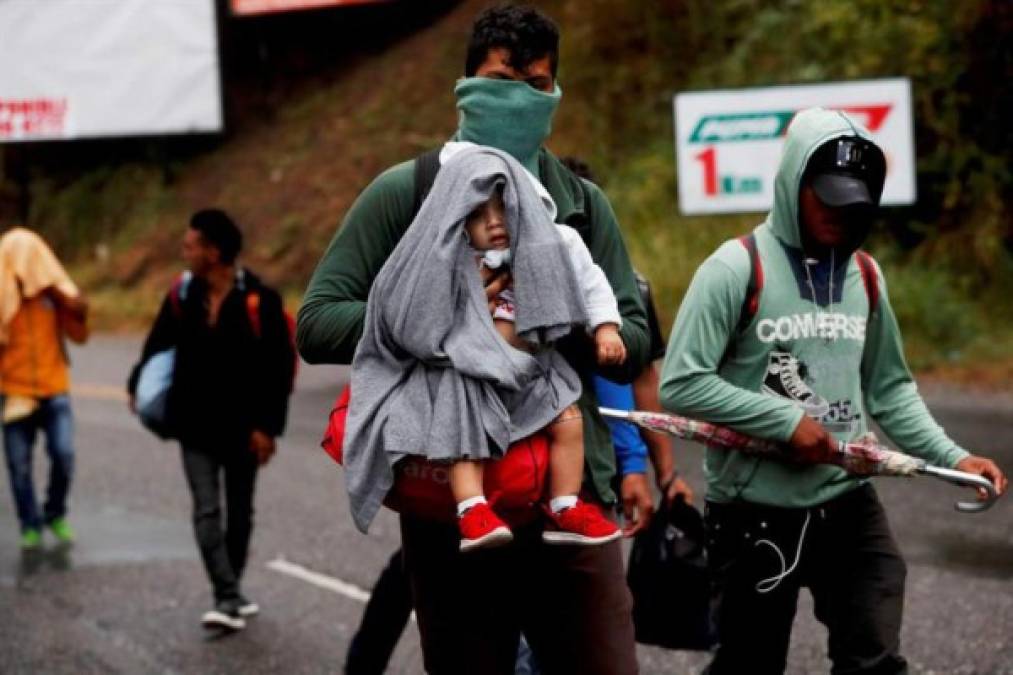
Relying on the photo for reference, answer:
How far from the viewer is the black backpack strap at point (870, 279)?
4.57 m

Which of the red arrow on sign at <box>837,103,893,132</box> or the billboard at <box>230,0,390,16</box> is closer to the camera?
the red arrow on sign at <box>837,103,893,132</box>

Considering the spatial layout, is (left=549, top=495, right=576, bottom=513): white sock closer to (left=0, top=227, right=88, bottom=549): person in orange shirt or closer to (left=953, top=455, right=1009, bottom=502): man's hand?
(left=953, top=455, right=1009, bottom=502): man's hand

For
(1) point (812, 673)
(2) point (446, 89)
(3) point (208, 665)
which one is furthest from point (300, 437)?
(2) point (446, 89)

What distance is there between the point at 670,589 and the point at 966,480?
125 centimetres

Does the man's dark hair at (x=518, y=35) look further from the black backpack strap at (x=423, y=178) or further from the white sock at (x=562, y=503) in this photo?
the white sock at (x=562, y=503)

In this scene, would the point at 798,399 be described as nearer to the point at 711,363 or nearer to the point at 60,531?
the point at 711,363

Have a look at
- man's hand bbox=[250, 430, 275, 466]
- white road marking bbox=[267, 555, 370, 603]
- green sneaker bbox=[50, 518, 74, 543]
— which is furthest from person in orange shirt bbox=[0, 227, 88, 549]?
man's hand bbox=[250, 430, 275, 466]

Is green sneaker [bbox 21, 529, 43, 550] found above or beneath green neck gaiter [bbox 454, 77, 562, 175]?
beneath

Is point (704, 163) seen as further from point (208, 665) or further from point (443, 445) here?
point (443, 445)

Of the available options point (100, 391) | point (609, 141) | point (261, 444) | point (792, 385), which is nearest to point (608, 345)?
point (792, 385)

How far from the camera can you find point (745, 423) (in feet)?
14.3

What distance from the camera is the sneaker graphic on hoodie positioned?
4.43 meters

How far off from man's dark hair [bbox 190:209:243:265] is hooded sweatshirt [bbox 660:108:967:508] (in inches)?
133

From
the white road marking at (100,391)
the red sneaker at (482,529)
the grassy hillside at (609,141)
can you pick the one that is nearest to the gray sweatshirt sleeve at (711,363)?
the red sneaker at (482,529)
